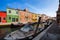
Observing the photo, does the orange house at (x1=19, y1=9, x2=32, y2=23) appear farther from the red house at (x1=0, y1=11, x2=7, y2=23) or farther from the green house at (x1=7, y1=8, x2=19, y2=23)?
the red house at (x1=0, y1=11, x2=7, y2=23)

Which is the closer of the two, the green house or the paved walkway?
the green house

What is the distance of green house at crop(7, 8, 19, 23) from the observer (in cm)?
282

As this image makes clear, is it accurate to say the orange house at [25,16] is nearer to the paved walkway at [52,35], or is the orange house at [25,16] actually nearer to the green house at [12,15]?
the green house at [12,15]

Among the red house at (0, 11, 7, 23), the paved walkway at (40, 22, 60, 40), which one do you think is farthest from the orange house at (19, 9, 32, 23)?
the paved walkway at (40, 22, 60, 40)

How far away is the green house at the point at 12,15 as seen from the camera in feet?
9.24

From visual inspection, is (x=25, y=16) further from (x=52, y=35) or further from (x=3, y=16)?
(x=52, y=35)

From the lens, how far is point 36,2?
2916 millimetres

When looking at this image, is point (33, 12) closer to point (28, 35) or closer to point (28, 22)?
point (28, 22)

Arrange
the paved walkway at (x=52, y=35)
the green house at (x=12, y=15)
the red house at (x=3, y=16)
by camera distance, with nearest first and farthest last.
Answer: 1. the red house at (x=3, y=16)
2. the green house at (x=12, y=15)
3. the paved walkway at (x=52, y=35)

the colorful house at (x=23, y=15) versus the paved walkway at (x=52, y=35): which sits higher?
the colorful house at (x=23, y=15)

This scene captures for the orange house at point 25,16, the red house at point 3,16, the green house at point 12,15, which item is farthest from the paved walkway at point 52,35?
the red house at point 3,16

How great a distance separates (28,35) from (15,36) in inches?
12.0

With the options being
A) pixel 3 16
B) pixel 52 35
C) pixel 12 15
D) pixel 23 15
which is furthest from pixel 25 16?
pixel 52 35

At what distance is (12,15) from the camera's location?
9.78ft
